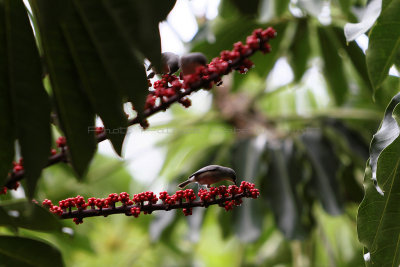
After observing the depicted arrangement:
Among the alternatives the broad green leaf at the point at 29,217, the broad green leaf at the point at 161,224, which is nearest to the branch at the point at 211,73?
the broad green leaf at the point at 29,217

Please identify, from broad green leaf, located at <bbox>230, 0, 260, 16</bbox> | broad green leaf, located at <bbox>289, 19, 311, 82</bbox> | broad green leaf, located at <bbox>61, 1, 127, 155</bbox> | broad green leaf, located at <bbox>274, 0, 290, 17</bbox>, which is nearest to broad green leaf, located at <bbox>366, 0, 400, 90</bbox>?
broad green leaf, located at <bbox>230, 0, 260, 16</bbox>

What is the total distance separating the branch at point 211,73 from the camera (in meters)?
0.61

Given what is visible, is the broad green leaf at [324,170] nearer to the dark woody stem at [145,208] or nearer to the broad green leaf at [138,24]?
the dark woody stem at [145,208]

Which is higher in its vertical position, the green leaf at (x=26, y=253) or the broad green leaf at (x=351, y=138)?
the broad green leaf at (x=351, y=138)

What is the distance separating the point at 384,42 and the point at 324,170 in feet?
2.79

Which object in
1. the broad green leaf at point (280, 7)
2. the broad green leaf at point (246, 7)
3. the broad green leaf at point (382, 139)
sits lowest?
the broad green leaf at point (382, 139)

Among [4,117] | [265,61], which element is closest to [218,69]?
[4,117]

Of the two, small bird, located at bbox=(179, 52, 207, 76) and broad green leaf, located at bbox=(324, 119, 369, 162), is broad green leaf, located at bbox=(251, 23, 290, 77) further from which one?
small bird, located at bbox=(179, 52, 207, 76)

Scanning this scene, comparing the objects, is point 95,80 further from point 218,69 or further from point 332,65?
point 332,65

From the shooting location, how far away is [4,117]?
63cm

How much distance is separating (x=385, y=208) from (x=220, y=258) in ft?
5.85

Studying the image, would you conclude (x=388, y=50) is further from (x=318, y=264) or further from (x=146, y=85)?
(x=318, y=264)

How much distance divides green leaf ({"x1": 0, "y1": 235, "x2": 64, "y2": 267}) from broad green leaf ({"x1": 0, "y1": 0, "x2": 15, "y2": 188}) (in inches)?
3.7

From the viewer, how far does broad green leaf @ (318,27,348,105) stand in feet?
5.52
